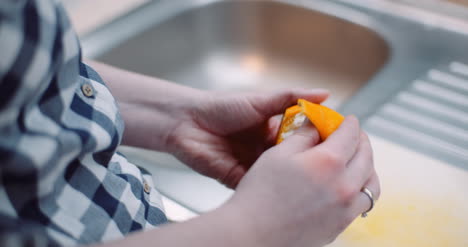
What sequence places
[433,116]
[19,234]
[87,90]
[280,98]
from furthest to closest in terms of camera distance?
1. [433,116]
2. [280,98]
3. [87,90]
4. [19,234]

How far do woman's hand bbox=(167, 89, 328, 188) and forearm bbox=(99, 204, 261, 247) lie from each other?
0.72 feet

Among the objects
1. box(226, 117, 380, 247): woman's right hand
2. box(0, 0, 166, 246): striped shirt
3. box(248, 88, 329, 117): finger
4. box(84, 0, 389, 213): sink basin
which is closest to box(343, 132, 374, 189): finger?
box(226, 117, 380, 247): woman's right hand

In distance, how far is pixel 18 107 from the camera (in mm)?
346

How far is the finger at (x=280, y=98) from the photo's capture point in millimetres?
566

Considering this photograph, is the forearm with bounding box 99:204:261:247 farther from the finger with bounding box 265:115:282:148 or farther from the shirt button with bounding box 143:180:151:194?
the finger with bounding box 265:115:282:148

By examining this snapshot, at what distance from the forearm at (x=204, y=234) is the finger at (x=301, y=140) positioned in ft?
0.30

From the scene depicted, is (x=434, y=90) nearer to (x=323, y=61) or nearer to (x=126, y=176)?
(x=323, y=61)

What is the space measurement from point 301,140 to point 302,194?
81 mm

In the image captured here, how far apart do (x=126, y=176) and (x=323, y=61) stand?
0.58 meters

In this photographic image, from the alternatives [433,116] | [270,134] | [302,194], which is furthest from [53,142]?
[433,116]

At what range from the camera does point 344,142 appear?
0.45m

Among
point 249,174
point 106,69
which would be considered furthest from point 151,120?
point 249,174

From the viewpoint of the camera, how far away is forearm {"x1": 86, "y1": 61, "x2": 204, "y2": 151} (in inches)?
23.7

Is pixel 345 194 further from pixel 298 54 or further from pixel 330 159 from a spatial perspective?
pixel 298 54
